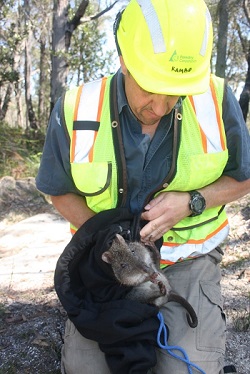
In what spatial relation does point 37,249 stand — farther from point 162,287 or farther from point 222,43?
point 222,43

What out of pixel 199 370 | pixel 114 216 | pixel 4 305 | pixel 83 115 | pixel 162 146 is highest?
pixel 83 115

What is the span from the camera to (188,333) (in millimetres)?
2736

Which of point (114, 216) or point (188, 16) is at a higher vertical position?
point (188, 16)

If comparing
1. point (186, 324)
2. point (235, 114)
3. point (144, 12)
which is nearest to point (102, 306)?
point (186, 324)

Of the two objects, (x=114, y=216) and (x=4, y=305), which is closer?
(x=114, y=216)

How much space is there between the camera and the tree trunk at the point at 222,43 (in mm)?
12055

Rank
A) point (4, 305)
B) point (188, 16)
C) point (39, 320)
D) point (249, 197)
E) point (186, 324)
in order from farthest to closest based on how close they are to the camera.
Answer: point (249, 197), point (4, 305), point (39, 320), point (186, 324), point (188, 16)

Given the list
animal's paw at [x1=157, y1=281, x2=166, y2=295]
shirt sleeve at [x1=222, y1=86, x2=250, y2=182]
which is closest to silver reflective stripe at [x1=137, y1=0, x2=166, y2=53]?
shirt sleeve at [x1=222, y1=86, x2=250, y2=182]

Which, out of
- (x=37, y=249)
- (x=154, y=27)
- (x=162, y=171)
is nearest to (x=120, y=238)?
(x=162, y=171)

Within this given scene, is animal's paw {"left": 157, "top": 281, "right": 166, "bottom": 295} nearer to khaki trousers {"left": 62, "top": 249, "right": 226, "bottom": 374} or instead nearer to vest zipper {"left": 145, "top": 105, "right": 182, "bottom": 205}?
khaki trousers {"left": 62, "top": 249, "right": 226, "bottom": 374}

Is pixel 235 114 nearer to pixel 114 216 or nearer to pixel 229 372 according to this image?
pixel 114 216

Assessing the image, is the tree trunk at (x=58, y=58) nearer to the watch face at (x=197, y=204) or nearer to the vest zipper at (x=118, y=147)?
the vest zipper at (x=118, y=147)

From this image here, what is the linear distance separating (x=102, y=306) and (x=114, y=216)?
57 cm

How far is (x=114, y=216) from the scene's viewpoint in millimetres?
2824
